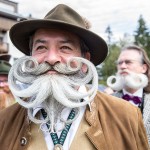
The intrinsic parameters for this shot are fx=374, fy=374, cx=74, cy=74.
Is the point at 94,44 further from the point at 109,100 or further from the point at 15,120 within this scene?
the point at 15,120

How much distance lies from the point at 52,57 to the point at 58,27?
252 millimetres

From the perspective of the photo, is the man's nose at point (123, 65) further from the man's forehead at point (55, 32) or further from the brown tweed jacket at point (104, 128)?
the man's forehead at point (55, 32)

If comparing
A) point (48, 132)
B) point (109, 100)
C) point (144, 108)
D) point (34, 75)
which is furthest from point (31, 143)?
point (144, 108)

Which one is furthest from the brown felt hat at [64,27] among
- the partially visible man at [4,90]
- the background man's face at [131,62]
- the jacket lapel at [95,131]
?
the partially visible man at [4,90]

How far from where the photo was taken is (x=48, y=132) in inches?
103

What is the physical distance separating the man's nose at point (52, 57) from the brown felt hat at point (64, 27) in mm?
194

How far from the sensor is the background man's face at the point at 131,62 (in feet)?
16.0

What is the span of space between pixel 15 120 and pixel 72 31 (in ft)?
2.57

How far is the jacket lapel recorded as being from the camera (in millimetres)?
2553

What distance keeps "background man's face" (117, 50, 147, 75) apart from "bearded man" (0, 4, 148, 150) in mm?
2146

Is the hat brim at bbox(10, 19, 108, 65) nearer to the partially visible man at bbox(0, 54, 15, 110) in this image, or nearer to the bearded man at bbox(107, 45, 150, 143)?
the bearded man at bbox(107, 45, 150, 143)

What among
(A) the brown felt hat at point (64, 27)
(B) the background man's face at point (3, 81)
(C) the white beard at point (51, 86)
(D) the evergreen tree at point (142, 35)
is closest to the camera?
(C) the white beard at point (51, 86)

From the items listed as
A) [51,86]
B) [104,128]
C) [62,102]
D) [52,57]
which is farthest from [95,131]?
[52,57]

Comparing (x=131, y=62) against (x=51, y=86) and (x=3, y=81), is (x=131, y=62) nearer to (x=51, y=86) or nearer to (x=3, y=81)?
(x=3, y=81)
